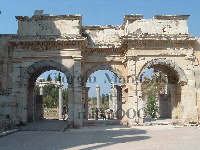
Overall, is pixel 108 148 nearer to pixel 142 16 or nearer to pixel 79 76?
pixel 79 76

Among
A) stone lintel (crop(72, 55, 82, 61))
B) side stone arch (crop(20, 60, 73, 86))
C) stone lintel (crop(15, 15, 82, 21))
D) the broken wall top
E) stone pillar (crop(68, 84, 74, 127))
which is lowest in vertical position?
stone pillar (crop(68, 84, 74, 127))

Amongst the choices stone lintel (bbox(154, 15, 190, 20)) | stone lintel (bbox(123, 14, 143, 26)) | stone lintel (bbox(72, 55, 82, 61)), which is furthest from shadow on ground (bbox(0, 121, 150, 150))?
stone lintel (bbox(154, 15, 190, 20))

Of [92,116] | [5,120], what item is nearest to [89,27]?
[5,120]

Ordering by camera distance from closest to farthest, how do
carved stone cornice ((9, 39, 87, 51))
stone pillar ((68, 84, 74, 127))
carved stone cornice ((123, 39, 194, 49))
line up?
stone pillar ((68, 84, 74, 127))
carved stone cornice ((9, 39, 87, 51))
carved stone cornice ((123, 39, 194, 49))

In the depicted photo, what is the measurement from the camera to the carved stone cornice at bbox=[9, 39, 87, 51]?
15250 millimetres

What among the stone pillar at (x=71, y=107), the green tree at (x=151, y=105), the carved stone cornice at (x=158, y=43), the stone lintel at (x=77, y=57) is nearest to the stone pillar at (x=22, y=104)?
the stone pillar at (x=71, y=107)

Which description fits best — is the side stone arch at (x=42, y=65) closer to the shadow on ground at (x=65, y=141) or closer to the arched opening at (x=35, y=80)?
the arched opening at (x=35, y=80)

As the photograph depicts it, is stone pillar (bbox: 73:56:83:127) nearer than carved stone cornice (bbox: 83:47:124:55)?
Yes

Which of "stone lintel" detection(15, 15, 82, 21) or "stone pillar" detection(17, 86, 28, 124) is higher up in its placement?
"stone lintel" detection(15, 15, 82, 21)

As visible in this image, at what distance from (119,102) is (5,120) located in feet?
33.6

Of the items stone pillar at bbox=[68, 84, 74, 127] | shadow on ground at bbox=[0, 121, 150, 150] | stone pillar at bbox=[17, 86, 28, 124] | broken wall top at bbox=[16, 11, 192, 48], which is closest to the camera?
shadow on ground at bbox=[0, 121, 150, 150]

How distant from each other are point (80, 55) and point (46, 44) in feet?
7.20

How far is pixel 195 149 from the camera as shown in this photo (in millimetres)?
7125

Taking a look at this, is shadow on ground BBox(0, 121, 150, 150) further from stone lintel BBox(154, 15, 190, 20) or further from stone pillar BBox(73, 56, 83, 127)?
stone lintel BBox(154, 15, 190, 20)
